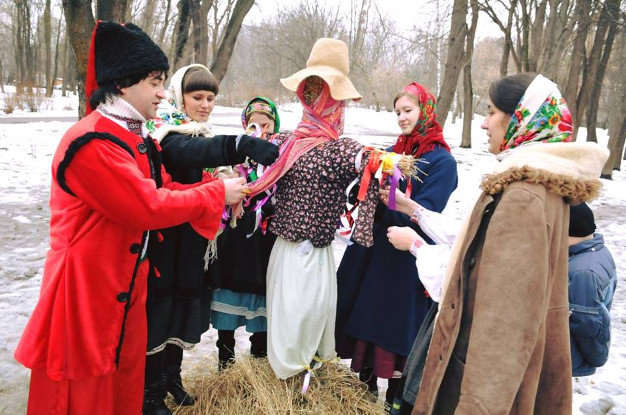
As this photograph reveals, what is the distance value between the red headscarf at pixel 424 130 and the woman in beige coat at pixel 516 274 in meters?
1.14

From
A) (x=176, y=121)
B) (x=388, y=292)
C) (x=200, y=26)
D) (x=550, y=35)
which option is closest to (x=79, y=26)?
(x=200, y=26)

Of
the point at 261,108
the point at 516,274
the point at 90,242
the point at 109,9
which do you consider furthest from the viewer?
the point at 109,9

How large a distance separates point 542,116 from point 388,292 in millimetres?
1453

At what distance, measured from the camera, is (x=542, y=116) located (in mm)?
1480

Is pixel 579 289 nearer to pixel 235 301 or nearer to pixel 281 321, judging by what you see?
pixel 281 321

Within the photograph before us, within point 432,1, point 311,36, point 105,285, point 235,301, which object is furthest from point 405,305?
point 311,36

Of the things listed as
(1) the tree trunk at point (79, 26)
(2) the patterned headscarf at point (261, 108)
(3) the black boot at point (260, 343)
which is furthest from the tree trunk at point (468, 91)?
(3) the black boot at point (260, 343)

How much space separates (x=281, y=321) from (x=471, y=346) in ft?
3.83

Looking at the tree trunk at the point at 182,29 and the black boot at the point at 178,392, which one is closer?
the black boot at the point at 178,392

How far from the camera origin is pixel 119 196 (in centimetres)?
169

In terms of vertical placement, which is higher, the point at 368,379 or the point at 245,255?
the point at 245,255

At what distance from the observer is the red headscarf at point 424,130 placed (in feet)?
9.16

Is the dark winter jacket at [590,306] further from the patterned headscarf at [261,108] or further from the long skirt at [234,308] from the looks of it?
the patterned headscarf at [261,108]

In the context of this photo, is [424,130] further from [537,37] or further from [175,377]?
[537,37]
